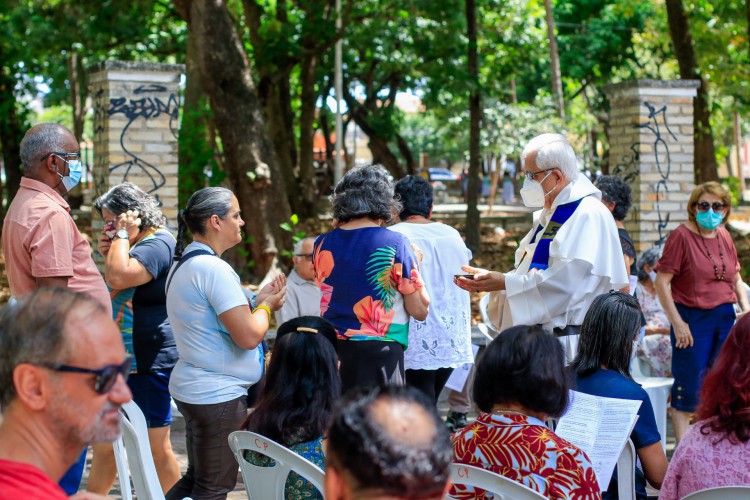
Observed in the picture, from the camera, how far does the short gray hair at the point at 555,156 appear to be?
15.5 ft

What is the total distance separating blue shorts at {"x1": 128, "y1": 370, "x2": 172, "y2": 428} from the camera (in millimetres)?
4652

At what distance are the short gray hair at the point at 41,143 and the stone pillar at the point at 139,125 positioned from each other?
4400mm

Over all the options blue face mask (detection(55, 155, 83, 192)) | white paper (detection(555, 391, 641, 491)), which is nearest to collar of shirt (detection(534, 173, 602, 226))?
white paper (detection(555, 391, 641, 491))

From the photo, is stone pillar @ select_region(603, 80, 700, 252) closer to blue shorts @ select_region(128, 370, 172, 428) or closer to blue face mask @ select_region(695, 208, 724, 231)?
blue face mask @ select_region(695, 208, 724, 231)

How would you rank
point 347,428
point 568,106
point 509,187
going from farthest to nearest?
point 509,187 < point 568,106 < point 347,428

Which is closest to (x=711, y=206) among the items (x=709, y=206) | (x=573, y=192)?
(x=709, y=206)

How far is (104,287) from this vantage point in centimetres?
432

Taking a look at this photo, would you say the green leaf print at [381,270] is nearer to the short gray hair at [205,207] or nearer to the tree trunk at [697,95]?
the short gray hair at [205,207]

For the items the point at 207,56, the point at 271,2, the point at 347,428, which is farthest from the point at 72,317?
the point at 271,2

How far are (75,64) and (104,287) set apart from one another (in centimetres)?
2146

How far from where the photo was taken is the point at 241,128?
432 inches

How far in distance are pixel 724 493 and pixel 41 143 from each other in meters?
3.09

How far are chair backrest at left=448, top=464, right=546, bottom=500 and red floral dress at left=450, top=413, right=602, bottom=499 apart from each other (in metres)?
0.13

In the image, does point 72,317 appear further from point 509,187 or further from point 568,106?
point 509,187
